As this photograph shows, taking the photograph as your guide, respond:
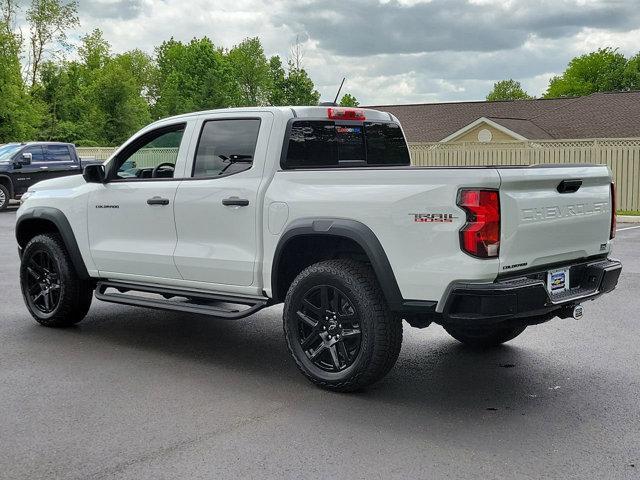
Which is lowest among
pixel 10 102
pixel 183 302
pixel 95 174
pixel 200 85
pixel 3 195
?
pixel 183 302

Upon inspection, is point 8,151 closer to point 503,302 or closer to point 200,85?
point 503,302

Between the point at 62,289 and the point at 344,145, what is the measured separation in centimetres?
298

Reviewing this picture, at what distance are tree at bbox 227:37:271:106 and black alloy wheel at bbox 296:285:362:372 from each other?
96.0 m

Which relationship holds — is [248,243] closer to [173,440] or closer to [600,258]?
[173,440]

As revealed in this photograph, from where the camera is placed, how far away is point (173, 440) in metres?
4.53

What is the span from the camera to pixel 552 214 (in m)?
5.09

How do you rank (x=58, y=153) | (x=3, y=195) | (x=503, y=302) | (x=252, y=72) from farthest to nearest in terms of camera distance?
1. (x=252, y=72)
2. (x=58, y=153)
3. (x=3, y=195)
4. (x=503, y=302)

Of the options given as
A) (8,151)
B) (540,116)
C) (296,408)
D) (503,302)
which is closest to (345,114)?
(503,302)

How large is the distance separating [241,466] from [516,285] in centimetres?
194

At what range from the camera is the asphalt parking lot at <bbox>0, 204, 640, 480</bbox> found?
13.7 ft

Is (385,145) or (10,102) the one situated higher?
(10,102)

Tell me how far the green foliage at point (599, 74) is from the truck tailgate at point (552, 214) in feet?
258

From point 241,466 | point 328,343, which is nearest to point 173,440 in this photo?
point 241,466

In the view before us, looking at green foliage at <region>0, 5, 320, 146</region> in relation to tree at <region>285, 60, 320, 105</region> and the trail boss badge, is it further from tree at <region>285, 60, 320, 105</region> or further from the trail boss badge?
the trail boss badge
